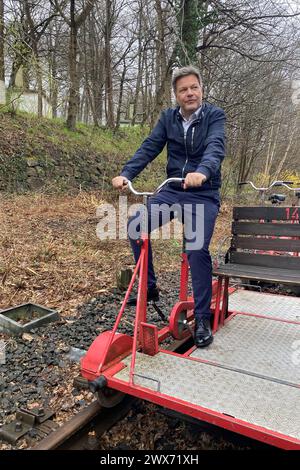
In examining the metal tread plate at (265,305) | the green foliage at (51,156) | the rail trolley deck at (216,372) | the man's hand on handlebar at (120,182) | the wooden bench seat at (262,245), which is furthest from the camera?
the green foliage at (51,156)

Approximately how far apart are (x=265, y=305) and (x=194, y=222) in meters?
1.64

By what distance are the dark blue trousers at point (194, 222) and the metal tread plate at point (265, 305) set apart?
1.07 metres

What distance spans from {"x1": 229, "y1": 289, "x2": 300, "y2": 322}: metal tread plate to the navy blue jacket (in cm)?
152

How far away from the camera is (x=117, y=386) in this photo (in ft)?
8.18

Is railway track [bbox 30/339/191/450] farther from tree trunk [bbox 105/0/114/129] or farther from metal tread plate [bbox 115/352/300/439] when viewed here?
tree trunk [bbox 105/0/114/129]

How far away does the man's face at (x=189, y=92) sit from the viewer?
10.7 feet

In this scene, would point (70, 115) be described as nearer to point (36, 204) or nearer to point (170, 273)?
point (36, 204)

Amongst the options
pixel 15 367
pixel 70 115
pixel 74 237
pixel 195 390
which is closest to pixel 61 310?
pixel 15 367

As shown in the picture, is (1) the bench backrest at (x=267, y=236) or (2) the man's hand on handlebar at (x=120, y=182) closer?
(2) the man's hand on handlebar at (x=120, y=182)

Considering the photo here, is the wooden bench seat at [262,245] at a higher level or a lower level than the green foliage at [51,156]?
lower

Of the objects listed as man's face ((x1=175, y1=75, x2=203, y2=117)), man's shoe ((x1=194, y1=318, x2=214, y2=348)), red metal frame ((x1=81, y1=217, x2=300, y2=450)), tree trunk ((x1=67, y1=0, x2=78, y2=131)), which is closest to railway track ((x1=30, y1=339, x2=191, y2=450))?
red metal frame ((x1=81, y1=217, x2=300, y2=450))

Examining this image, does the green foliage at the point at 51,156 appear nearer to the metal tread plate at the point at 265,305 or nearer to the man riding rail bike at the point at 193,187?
the metal tread plate at the point at 265,305

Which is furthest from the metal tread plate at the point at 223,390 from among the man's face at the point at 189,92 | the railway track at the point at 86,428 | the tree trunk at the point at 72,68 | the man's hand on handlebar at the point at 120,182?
the tree trunk at the point at 72,68

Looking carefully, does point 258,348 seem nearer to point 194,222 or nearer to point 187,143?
point 194,222
